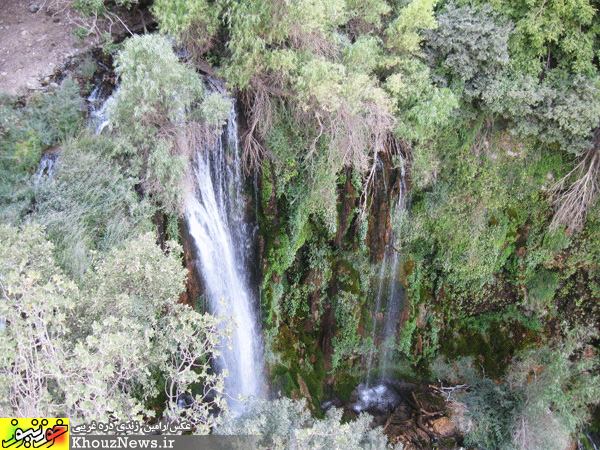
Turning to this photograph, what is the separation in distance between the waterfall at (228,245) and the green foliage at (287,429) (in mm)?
1973

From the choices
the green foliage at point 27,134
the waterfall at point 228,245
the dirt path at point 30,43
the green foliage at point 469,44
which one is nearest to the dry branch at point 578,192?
the green foliage at point 469,44

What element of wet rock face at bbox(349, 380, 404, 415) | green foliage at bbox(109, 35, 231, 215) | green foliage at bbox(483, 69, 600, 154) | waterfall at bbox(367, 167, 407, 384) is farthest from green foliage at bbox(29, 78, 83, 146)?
wet rock face at bbox(349, 380, 404, 415)

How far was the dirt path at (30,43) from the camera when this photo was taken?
28.0ft

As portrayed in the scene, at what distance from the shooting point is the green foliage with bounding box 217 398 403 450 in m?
6.01

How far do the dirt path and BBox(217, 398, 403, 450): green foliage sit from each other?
8.23m

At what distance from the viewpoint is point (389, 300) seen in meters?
12.5

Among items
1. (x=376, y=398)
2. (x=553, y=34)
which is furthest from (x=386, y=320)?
(x=553, y=34)

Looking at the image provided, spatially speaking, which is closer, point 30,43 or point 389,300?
point 30,43

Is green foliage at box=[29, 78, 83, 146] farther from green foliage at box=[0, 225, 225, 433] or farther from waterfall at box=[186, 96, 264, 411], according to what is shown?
green foliage at box=[0, 225, 225, 433]

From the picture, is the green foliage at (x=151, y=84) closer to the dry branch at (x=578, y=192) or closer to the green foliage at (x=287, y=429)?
the green foliage at (x=287, y=429)

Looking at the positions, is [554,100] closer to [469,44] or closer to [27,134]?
[469,44]

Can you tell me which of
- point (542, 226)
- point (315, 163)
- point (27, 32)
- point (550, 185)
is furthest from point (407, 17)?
point (27, 32)

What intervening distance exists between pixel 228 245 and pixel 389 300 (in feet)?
19.5

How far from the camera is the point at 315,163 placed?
933 centimetres
